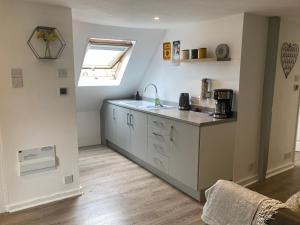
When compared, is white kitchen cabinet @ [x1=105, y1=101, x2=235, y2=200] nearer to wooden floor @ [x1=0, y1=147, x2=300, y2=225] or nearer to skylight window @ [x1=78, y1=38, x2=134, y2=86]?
wooden floor @ [x1=0, y1=147, x2=300, y2=225]

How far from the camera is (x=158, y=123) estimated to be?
3.35 m

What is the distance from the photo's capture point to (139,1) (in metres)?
2.38

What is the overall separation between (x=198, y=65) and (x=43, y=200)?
2603mm

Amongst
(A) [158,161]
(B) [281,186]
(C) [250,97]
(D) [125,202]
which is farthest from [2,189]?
(B) [281,186]

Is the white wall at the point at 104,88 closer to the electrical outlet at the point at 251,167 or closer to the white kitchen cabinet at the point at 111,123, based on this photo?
the white kitchen cabinet at the point at 111,123

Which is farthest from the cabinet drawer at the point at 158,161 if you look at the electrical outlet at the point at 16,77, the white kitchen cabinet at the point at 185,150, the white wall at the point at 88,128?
the electrical outlet at the point at 16,77

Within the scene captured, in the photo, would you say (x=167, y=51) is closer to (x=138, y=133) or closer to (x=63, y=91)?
(x=138, y=133)

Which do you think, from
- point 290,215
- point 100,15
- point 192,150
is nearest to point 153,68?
point 100,15

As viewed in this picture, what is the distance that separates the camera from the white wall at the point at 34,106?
8.11ft

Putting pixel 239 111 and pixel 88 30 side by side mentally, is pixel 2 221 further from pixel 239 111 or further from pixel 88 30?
pixel 239 111

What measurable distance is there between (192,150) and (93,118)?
267 cm

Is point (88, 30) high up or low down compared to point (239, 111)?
up

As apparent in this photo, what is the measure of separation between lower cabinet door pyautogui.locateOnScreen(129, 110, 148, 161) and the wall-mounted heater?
134 cm

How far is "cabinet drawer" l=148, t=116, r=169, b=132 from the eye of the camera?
321cm
